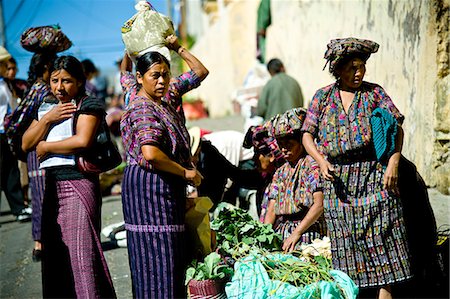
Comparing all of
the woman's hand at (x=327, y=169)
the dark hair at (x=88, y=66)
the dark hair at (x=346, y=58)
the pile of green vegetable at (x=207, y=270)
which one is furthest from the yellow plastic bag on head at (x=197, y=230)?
the dark hair at (x=88, y=66)

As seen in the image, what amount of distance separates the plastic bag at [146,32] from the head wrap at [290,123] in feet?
3.28

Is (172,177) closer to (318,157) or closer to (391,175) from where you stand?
(318,157)

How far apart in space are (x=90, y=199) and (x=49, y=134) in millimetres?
532

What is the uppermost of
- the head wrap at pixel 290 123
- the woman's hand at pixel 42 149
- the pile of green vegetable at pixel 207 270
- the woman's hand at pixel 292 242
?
the head wrap at pixel 290 123

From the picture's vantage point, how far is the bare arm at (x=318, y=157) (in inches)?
163

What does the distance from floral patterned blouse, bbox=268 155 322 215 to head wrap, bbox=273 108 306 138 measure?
0.80 feet

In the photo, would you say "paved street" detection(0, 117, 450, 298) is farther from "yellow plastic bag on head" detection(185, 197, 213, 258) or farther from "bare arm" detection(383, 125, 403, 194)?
"bare arm" detection(383, 125, 403, 194)

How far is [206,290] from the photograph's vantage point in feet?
13.0

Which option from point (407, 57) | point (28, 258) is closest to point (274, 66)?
point (407, 57)

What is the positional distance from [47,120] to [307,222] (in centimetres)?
198

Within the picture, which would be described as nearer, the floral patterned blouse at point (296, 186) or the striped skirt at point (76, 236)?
the striped skirt at point (76, 236)

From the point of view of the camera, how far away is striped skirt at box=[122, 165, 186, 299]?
152 inches

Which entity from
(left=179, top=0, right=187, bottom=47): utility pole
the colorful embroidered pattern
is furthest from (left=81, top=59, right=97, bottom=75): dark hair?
(left=179, top=0, right=187, bottom=47): utility pole

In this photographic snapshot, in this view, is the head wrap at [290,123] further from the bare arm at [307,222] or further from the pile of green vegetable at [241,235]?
the pile of green vegetable at [241,235]
